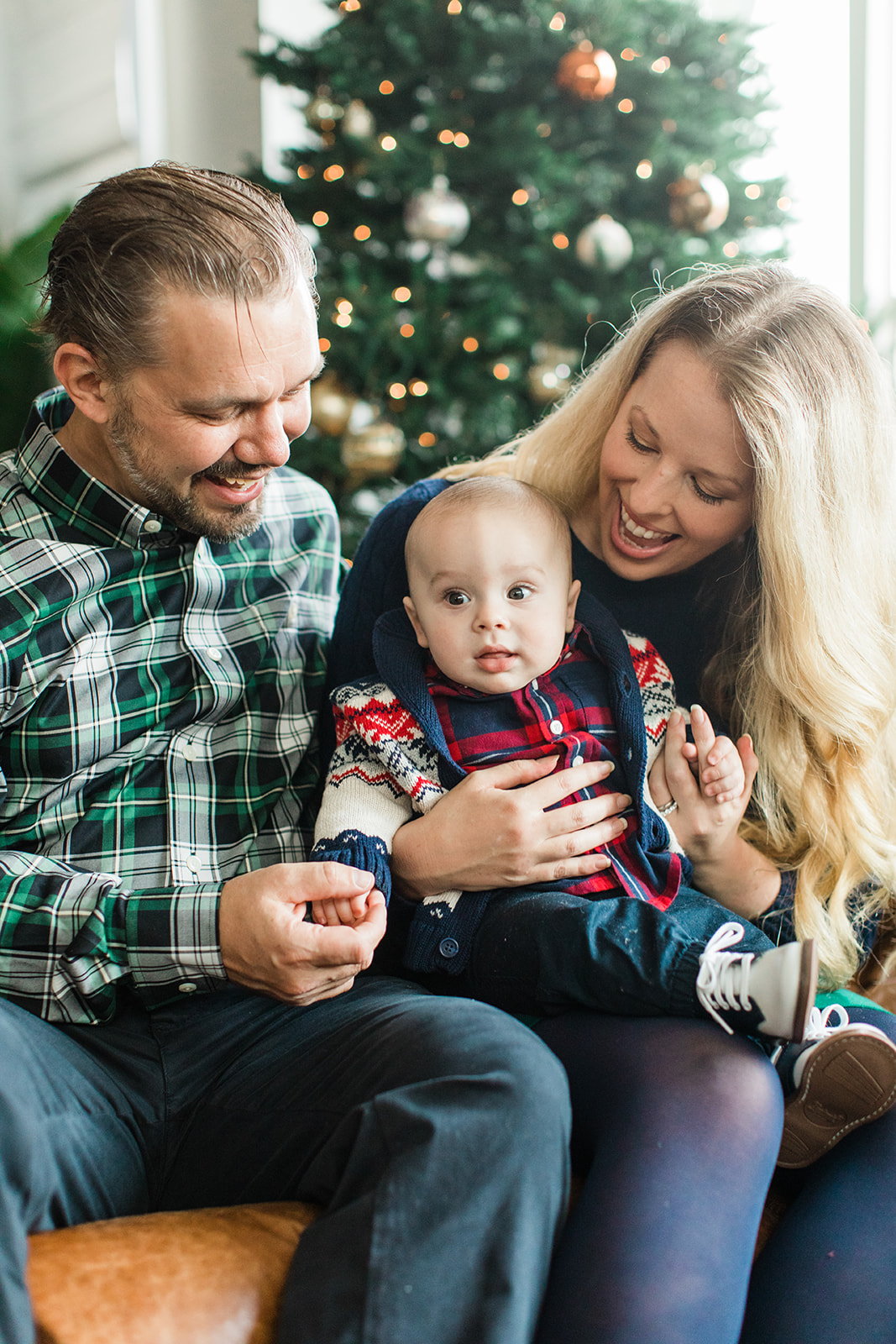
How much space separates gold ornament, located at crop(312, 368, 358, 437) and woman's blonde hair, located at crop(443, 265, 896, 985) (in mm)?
1191

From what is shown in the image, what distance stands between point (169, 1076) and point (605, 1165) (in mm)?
490

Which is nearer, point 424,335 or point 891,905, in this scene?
point 891,905

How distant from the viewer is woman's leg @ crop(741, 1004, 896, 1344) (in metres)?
0.97

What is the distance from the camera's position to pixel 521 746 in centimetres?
135

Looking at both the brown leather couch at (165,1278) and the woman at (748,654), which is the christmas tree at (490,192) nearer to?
the woman at (748,654)

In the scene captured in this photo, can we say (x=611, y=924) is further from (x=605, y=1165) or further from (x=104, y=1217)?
(x=104, y=1217)

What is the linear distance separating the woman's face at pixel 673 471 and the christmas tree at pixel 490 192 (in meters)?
1.22

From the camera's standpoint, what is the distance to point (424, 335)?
8.49 ft

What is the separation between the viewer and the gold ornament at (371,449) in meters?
2.59

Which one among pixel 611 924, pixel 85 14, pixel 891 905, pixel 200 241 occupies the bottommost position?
pixel 891 905

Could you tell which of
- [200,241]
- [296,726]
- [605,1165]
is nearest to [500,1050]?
[605,1165]

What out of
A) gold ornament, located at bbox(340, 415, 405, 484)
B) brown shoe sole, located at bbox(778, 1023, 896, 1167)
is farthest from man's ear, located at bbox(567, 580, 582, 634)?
gold ornament, located at bbox(340, 415, 405, 484)

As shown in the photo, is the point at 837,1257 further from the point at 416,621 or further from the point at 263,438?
the point at 263,438

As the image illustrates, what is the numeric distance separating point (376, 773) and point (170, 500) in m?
0.43
